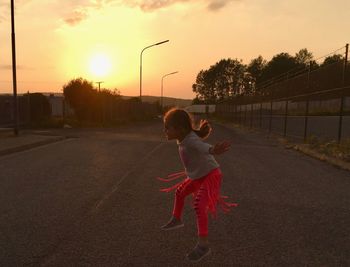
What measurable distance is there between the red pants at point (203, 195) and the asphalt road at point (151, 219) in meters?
0.34

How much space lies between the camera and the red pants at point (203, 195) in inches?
167

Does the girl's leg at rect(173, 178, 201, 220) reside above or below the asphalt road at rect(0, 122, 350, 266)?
above

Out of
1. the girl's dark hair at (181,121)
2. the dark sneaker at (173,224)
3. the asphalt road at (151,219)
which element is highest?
the girl's dark hair at (181,121)

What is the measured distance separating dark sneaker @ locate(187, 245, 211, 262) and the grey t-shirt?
775 millimetres

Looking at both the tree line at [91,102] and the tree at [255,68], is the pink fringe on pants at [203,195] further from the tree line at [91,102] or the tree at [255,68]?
the tree at [255,68]

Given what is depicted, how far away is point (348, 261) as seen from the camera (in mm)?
4105

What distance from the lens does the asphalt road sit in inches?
165

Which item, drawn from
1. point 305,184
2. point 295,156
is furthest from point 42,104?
point 305,184

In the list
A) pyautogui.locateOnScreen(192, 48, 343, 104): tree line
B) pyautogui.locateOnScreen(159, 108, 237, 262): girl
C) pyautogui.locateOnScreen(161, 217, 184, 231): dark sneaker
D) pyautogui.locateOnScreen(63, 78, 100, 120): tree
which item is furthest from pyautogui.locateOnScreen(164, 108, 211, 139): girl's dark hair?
pyautogui.locateOnScreen(192, 48, 343, 104): tree line

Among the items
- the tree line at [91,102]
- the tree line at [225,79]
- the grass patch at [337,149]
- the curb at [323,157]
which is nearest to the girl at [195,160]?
the curb at [323,157]

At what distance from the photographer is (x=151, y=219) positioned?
5.62 metres

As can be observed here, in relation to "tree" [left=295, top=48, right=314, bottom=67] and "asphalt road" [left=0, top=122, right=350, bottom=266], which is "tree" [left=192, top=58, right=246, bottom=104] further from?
"asphalt road" [left=0, top=122, right=350, bottom=266]

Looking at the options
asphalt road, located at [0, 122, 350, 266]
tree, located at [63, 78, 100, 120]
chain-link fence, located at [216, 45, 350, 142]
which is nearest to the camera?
asphalt road, located at [0, 122, 350, 266]

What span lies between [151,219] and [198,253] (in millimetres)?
1607
